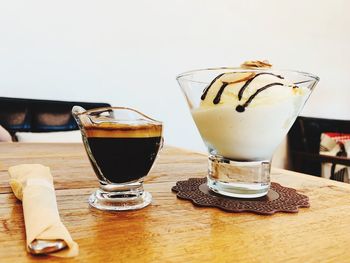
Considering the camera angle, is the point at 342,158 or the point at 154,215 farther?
the point at 342,158

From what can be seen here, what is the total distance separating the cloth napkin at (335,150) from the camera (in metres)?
2.48

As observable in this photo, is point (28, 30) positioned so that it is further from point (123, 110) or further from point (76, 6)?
point (123, 110)

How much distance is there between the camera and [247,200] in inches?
19.6

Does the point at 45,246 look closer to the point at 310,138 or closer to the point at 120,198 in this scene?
the point at 120,198

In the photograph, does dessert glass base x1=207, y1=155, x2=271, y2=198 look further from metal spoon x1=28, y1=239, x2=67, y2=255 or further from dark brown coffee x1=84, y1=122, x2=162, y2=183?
metal spoon x1=28, y1=239, x2=67, y2=255

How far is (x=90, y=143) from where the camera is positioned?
46cm

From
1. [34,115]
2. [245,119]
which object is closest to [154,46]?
[34,115]

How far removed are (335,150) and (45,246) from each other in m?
2.64

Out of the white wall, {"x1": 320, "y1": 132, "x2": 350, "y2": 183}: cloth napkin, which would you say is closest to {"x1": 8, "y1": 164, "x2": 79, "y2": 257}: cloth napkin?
the white wall

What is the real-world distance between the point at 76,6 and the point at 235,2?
47.2 inches

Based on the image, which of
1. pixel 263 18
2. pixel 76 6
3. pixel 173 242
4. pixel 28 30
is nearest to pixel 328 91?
pixel 263 18

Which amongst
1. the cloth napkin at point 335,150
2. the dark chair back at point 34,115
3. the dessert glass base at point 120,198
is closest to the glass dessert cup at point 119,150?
the dessert glass base at point 120,198

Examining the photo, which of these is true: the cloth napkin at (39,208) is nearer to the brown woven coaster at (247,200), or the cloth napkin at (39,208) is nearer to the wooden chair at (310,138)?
the brown woven coaster at (247,200)

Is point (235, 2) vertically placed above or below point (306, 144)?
above
